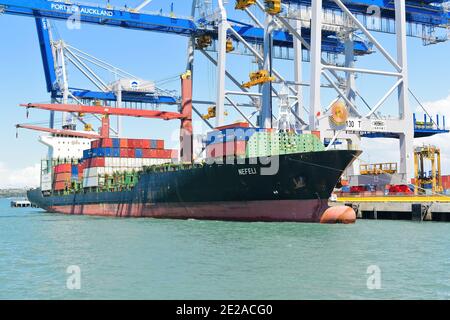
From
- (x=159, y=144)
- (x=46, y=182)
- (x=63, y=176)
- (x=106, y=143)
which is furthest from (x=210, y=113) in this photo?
(x=46, y=182)

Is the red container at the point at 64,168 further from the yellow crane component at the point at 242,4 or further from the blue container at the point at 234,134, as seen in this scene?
the yellow crane component at the point at 242,4

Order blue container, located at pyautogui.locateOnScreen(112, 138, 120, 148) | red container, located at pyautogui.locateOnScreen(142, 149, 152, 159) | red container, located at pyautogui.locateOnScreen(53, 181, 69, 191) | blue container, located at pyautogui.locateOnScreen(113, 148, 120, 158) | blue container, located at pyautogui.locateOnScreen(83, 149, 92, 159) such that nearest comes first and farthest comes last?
blue container, located at pyautogui.locateOnScreen(113, 148, 120, 158) < blue container, located at pyautogui.locateOnScreen(112, 138, 120, 148) < red container, located at pyautogui.locateOnScreen(142, 149, 152, 159) < blue container, located at pyautogui.locateOnScreen(83, 149, 92, 159) < red container, located at pyautogui.locateOnScreen(53, 181, 69, 191)

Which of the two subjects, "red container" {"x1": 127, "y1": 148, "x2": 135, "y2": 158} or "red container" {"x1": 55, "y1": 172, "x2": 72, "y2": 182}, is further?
"red container" {"x1": 55, "y1": 172, "x2": 72, "y2": 182}

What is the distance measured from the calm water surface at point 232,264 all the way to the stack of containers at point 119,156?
22.0m

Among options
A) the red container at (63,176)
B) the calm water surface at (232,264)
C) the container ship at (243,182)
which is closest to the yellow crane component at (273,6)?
the container ship at (243,182)

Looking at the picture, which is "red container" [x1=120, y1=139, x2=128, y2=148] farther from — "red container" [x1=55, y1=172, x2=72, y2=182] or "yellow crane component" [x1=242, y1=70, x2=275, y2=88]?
"yellow crane component" [x1=242, y1=70, x2=275, y2=88]

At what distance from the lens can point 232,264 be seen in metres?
16.9

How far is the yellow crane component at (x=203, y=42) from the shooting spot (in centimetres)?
4874

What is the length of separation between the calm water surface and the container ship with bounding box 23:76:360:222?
4.28m

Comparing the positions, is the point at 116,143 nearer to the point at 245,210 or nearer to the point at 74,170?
the point at 74,170

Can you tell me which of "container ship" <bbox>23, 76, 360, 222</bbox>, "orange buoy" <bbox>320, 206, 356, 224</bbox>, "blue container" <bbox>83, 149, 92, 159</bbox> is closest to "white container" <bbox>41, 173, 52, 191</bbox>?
"blue container" <bbox>83, 149, 92, 159</bbox>

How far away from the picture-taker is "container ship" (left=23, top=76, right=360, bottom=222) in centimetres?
3128

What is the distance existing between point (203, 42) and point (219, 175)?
1941cm

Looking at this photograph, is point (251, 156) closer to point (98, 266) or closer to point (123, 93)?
point (98, 266)
